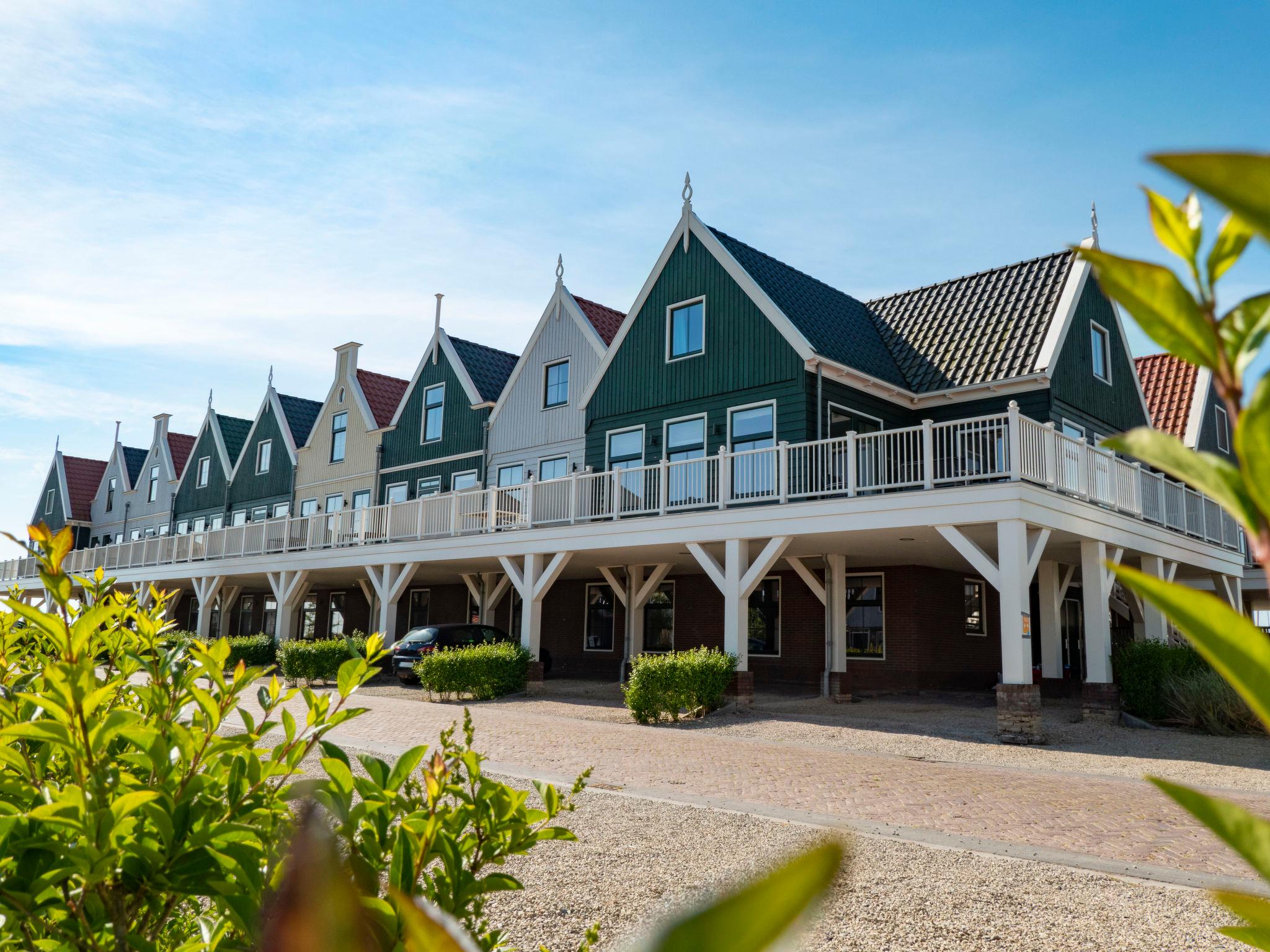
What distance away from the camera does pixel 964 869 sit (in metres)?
6.49

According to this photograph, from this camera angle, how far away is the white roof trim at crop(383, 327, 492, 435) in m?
29.0

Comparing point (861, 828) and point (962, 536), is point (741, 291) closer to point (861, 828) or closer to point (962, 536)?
point (962, 536)

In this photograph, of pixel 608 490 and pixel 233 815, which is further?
pixel 608 490

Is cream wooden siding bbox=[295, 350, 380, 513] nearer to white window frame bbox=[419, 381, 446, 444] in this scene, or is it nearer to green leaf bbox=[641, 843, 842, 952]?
white window frame bbox=[419, 381, 446, 444]

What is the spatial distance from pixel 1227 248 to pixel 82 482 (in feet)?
203

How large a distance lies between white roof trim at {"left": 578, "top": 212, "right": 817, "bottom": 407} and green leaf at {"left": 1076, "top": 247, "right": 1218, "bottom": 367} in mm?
19219

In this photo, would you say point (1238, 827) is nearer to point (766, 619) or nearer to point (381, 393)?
point (766, 619)

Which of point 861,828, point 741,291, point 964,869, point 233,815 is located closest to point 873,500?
point 741,291

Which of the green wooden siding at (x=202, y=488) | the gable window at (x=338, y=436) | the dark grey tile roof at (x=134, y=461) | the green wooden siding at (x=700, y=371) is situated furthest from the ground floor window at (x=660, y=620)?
the dark grey tile roof at (x=134, y=461)

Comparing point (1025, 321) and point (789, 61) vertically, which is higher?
point (1025, 321)

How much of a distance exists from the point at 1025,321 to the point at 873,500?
7.95 metres

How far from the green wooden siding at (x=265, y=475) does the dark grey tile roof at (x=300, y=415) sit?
1.54 feet

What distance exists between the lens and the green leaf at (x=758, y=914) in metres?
0.41

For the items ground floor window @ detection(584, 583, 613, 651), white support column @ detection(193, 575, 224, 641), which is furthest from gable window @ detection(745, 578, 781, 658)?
white support column @ detection(193, 575, 224, 641)
